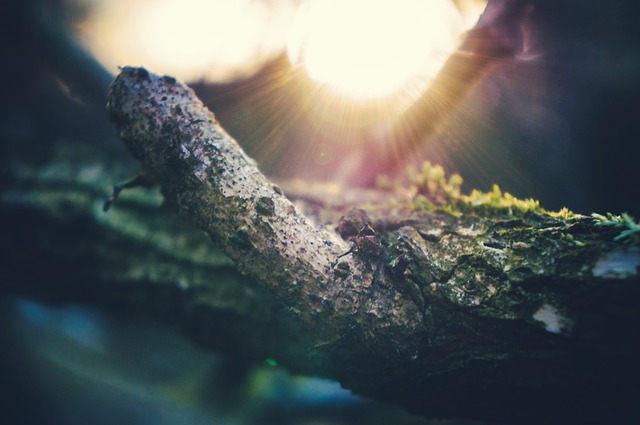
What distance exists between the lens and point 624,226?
4.69 feet

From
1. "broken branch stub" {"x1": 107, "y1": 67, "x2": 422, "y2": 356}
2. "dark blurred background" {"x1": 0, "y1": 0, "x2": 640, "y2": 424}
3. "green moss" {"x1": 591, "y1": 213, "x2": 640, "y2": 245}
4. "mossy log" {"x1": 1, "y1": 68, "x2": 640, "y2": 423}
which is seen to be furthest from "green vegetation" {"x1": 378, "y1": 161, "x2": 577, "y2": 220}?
"broken branch stub" {"x1": 107, "y1": 67, "x2": 422, "y2": 356}

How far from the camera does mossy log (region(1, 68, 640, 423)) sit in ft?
4.43

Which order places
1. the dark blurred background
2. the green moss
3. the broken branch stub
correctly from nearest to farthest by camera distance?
1. the green moss
2. the broken branch stub
3. the dark blurred background

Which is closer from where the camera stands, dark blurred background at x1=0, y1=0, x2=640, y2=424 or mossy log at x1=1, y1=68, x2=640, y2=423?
mossy log at x1=1, y1=68, x2=640, y2=423

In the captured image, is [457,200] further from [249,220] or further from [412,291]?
[249,220]

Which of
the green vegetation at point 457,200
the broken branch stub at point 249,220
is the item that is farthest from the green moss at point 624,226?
the broken branch stub at point 249,220

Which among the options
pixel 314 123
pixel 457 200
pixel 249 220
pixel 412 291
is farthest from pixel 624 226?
pixel 314 123

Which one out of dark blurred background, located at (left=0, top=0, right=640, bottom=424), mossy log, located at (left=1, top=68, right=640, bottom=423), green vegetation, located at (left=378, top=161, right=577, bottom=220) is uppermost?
dark blurred background, located at (left=0, top=0, right=640, bottom=424)

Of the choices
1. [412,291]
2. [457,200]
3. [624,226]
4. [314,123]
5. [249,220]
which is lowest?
[412,291]

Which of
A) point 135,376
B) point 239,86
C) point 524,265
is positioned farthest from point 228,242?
point 135,376

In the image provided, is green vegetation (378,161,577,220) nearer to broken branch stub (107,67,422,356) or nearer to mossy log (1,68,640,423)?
mossy log (1,68,640,423)

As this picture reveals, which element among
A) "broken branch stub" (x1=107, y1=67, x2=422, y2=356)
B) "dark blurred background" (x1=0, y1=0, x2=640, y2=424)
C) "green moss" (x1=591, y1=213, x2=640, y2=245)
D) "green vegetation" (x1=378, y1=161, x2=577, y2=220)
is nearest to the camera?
"green moss" (x1=591, y1=213, x2=640, y2=245)

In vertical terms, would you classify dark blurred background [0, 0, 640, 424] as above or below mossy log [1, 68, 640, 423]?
above

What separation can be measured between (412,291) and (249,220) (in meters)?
1.22
